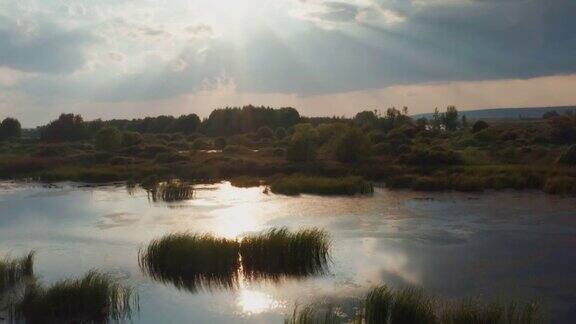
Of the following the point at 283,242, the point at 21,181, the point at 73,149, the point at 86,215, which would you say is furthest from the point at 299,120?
the point at 283,242

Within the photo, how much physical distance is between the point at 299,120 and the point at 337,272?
8616cm

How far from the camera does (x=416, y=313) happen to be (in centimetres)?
1003

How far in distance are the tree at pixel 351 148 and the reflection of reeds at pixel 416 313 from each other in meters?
28.5

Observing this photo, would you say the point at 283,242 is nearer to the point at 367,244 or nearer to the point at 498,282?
the point at 367,244

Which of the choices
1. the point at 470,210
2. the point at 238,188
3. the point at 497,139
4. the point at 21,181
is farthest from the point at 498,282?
the point at 497,139

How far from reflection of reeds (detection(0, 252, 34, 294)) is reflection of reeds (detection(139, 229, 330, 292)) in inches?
96.5

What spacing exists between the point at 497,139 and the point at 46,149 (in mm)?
36990

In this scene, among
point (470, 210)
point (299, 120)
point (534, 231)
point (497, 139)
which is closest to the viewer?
point (534, 231)

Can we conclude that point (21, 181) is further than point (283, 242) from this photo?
Yes

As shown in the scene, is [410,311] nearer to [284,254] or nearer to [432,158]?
[284,254]

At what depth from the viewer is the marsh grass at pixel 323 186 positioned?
2780 centimetres

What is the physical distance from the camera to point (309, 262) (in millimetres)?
14594

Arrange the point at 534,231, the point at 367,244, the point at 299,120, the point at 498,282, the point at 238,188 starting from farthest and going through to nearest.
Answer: the point at 299,120 < the point at 238,188 < the point at 534,231 < the point at 367,244 < the point at 498,282

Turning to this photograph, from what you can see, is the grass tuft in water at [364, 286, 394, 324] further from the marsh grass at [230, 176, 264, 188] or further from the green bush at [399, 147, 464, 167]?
the green bush at [399, 147, 464, 167]
